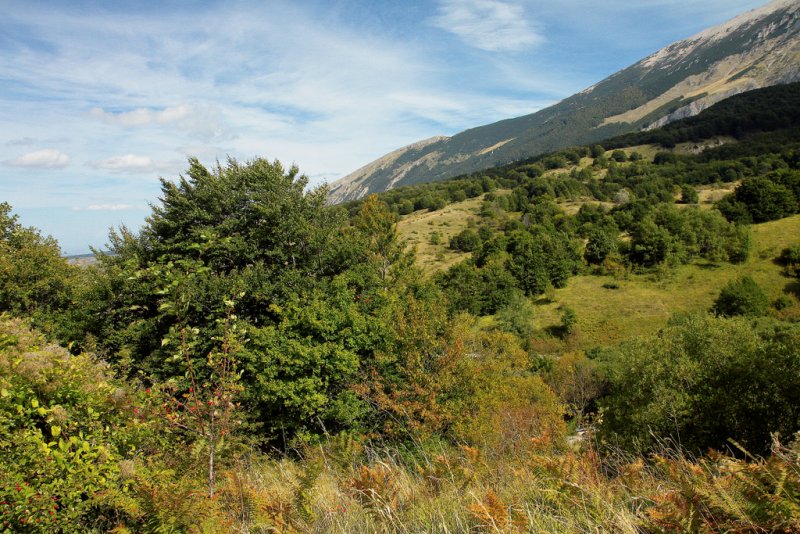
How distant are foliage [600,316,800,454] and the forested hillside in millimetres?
116

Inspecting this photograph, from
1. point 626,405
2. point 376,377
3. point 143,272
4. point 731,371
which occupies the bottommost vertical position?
point 626,405

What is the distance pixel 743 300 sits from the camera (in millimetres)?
43125

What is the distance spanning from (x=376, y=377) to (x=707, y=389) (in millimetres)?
15145

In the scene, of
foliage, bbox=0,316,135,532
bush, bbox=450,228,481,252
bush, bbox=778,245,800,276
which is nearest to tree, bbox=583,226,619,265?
bush, bbox=778,245,800,276

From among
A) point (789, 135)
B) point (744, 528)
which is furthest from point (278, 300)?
point (789, 135)

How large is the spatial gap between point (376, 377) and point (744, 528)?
606 inches

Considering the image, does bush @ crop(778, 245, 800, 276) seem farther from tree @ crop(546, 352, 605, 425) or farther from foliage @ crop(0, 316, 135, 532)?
foliage @ crop(0, 316, 135, 532)

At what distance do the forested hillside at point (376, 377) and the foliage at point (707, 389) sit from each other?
116 mm

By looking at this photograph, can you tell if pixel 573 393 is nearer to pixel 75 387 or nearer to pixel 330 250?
pixel 330 250

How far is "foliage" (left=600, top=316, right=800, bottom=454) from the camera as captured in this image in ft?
50.2

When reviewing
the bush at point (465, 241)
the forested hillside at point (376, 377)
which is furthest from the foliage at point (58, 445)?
the bush at point (465, 241)

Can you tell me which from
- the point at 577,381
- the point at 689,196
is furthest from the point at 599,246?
the point at 577,381

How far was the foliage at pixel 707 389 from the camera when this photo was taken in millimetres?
15305

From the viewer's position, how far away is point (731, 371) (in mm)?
17812
